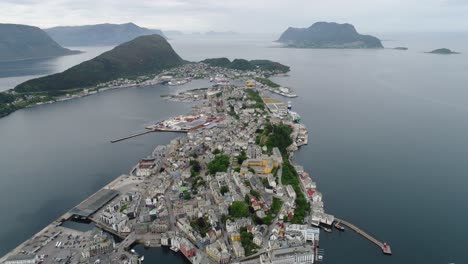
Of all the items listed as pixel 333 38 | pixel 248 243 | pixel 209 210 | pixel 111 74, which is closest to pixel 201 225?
pixel 209 210

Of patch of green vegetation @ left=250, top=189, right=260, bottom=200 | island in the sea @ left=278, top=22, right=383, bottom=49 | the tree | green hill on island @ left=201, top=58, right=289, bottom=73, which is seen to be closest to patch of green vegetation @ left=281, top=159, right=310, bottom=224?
patch of green vegetation @ left=250, top=189, right=260, bottom=200

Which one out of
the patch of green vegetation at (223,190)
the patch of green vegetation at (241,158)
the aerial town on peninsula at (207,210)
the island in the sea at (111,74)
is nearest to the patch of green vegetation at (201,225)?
the aerial town on peninsula at (207,210)

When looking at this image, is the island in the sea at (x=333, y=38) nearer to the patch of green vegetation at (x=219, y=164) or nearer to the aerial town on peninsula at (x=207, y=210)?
the aerial town on peninsula at (x=207, y=210)

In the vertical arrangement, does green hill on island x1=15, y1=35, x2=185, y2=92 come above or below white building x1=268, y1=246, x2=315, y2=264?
above

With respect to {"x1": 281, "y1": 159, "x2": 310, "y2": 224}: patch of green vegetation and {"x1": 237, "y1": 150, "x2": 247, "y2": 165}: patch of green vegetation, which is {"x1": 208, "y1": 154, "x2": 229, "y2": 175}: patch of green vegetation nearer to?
{"x1": 237, "y1": 150, "x2": 247, "y2": 165}: patch of green vegetation

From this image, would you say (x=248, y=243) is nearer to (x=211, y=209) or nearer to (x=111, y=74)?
(x=211, y=209)

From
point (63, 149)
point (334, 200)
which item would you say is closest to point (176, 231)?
point (334, 200)

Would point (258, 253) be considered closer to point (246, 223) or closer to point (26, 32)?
point (246, 223)
